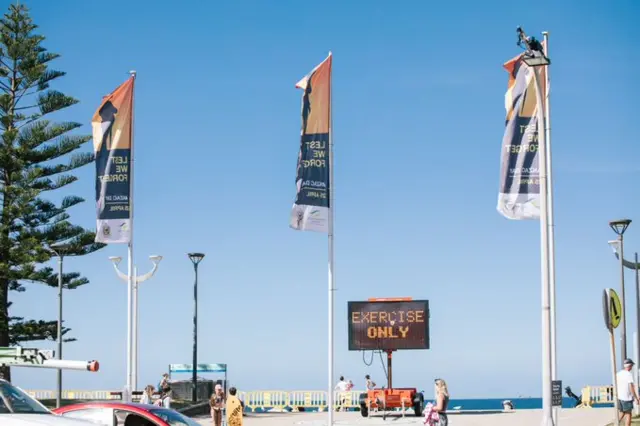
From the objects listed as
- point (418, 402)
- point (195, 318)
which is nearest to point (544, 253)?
point (418, 402)

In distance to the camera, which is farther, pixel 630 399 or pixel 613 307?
pixel 630 399

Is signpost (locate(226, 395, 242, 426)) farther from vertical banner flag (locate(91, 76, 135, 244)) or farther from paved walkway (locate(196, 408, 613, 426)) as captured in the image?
vertical banner flag (locate(91, 76, 135, 244))

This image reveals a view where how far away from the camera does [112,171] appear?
32.8 meters

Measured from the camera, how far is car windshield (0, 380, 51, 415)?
1542 cm

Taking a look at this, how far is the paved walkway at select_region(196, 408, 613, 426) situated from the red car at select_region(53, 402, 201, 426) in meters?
12.9

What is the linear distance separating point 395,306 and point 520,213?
12.3 metres

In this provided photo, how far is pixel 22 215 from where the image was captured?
48.3 meters

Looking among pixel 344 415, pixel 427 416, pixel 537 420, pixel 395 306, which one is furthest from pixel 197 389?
pixel 427 416

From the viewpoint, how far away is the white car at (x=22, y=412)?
14.7 metres

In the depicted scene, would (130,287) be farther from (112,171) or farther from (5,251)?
(5,251)

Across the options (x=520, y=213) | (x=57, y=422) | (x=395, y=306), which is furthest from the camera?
(x=395, y=306)

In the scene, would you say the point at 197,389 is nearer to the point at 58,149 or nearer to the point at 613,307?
the point at 58,149

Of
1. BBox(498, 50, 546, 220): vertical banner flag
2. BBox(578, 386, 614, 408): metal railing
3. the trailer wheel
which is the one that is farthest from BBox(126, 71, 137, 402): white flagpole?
BBox(578, 386, 614, 408): metal railing

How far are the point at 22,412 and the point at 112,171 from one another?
17.9 m
